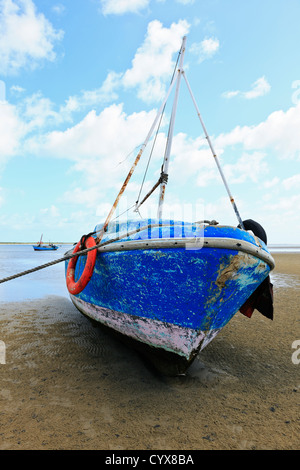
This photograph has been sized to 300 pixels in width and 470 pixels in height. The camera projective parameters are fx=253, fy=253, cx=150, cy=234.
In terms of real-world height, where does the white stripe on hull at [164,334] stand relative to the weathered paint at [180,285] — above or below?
below

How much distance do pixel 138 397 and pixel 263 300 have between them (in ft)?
7.07

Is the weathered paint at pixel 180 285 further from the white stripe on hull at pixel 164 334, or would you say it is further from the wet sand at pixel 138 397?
the wet sand at pixel 138 397

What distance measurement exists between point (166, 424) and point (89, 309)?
2.46 metres

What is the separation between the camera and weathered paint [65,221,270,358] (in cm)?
247

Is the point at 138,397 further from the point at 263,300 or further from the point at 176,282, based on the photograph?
the point at 263,300

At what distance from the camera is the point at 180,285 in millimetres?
2598

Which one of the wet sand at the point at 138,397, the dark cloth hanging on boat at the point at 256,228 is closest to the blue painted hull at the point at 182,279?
the wet sand at the point at 138,397

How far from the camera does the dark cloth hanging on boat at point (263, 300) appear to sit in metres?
3.54

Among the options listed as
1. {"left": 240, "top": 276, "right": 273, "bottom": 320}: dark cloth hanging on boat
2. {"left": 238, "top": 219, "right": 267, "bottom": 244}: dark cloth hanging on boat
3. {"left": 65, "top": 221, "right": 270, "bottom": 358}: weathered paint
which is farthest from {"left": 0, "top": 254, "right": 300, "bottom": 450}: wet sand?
{"left": 238, "top": 219, "right": 267, "bottom": 244}: dark cloth hanging on boat

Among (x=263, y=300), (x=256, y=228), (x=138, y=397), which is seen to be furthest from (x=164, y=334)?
(x=256, y=228)

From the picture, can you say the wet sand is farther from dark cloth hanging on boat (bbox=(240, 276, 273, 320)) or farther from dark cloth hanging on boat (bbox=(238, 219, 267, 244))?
dark cloth hanging on boat (bbox=(238, 219, 267, 244))

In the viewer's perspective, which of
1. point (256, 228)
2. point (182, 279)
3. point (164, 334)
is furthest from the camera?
point (256, 228)

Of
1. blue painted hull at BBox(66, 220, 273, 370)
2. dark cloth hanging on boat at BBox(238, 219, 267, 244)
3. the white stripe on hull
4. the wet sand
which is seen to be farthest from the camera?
dark cloth hanging on boat at BBox(238, 219, 267, 244)
